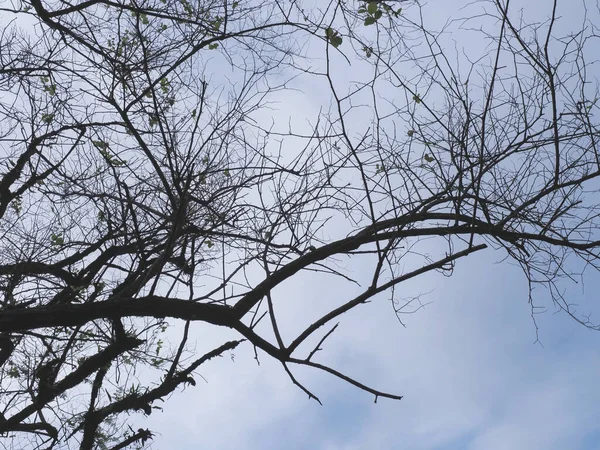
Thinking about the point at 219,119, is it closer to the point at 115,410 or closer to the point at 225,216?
the point at 225,216

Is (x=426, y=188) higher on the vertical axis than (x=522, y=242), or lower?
higher

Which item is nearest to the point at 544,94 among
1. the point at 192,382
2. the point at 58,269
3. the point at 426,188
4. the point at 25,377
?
the point at 426,188

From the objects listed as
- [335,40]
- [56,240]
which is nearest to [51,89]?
[56,240]

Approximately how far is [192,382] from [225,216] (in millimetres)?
1246

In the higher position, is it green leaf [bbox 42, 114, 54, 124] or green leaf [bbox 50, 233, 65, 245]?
green leaf [bbox 42, 114, 54, 124]

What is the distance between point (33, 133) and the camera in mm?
4359

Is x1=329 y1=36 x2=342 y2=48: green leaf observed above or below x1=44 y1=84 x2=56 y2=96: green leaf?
below

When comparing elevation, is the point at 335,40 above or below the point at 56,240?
below

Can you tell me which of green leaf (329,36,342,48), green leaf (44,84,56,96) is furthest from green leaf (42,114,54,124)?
green leaf (329,36,342,48)

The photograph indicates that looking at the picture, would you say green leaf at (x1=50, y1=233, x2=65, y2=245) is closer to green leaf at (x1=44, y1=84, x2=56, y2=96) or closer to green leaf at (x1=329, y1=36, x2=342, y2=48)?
green leaf at (x1=44, y1=84, x2=56, y2=96)

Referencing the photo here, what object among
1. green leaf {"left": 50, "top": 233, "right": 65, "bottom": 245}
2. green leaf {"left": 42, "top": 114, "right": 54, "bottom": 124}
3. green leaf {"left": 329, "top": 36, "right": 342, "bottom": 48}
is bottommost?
green leaf {"left": 329, "top": 36, "right": 342, "bottom": 48}

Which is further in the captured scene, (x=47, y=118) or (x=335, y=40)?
(x=47, y=118)

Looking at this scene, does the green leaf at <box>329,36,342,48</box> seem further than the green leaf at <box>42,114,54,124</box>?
No

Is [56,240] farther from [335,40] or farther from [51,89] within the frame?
[335,40]
